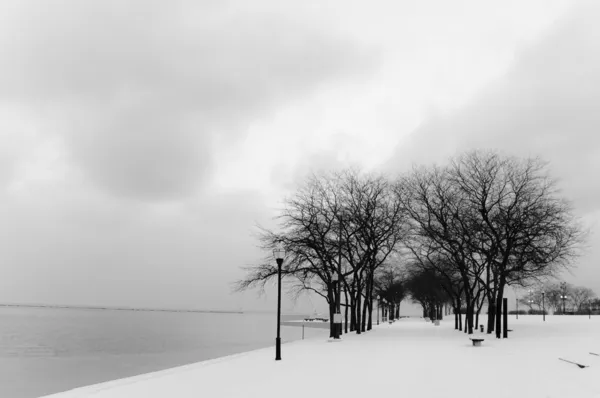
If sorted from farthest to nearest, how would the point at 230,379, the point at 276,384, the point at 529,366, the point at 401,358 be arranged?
the point at 401,358, the point at 529,366, the point at 230,379, the point at 276,384

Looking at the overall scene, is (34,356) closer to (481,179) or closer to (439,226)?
(439,226)

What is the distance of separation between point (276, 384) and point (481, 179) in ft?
75.6

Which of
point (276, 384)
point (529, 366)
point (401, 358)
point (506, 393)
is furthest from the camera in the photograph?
point (401, 358)

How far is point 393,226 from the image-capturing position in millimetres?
36531

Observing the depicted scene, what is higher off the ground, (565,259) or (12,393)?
(565,259)

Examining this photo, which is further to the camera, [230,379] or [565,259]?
[565,259]

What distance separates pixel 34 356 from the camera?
3259cm

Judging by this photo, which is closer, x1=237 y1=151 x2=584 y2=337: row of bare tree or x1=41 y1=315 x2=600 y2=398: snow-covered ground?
x1=41 y1=315 x2=600 y2=398: snow-covered ground

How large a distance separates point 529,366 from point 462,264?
60.3 feet

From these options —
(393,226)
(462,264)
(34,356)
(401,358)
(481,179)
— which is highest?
(481,179)

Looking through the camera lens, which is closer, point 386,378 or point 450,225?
point 386,378

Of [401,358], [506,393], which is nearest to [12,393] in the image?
[401,358]

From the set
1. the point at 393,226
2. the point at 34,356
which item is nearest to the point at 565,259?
the point at 393,226

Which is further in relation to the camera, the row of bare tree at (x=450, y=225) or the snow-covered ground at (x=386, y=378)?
the row of bare tree at (x=450, y=225)
